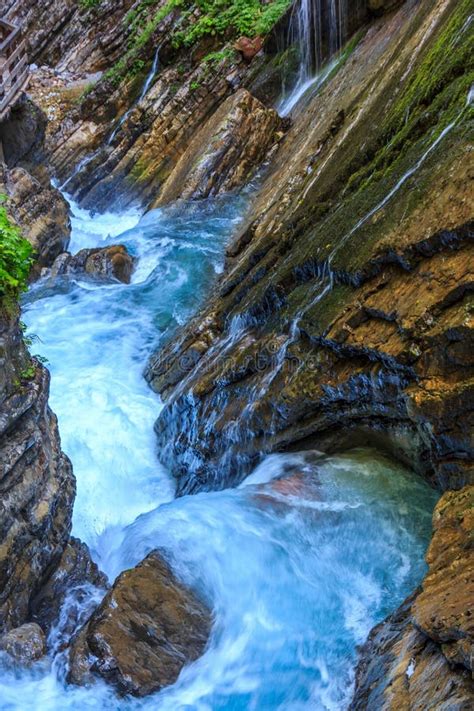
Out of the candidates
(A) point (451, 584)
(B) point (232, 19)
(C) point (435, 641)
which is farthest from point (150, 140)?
(C) point (435, 641)

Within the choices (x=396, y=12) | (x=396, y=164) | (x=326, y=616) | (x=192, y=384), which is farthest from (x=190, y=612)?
(x=396, y=12)

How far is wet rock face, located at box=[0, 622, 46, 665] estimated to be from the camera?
4692mm

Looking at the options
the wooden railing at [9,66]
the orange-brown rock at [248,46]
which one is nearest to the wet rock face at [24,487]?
the wooden railing at [9,66]

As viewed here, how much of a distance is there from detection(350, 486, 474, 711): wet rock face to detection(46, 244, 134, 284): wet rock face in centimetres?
971

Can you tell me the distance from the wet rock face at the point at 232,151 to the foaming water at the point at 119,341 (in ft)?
2.16

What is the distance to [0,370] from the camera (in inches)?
200

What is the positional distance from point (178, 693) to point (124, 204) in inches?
574

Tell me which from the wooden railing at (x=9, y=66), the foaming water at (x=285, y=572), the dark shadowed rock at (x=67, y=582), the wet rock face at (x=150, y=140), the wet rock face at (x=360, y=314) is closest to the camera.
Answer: the foaming water at (x=285, y=572)

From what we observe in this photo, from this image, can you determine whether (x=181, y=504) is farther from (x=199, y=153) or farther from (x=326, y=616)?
(x=199, y=153)

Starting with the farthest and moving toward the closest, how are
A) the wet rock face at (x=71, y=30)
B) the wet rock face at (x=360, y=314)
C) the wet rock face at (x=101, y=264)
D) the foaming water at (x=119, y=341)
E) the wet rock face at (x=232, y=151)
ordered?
the wet rock face at (x=71, y=30) < the wet rock face at (x=232, y=151) < the wet rock face at (x=101, y=264) < the foaming water at (x=119, y=341) < the wet rock face at (x=360, y=314)

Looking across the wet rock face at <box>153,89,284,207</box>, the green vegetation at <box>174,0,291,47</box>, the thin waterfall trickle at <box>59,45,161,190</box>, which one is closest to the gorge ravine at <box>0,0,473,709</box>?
the wet rock face at <box>153,89,284,207</box>

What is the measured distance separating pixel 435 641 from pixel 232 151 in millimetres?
13465

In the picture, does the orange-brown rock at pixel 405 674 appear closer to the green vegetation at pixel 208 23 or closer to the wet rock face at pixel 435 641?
the wet rock face at pixel 435 641

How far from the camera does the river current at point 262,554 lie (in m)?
4.52
